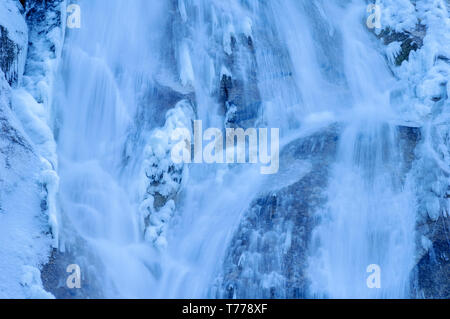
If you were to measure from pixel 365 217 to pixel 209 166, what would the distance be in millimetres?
2432

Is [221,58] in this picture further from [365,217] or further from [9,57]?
[365,217]

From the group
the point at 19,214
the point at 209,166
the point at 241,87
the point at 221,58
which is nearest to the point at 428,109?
the point at 241,87

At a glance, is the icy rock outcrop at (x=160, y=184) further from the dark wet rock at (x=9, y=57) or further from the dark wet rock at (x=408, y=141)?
the dark wet rock at (x=408, y=141)

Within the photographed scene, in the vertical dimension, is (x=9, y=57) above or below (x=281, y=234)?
above

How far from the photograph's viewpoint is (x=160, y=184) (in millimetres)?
7664

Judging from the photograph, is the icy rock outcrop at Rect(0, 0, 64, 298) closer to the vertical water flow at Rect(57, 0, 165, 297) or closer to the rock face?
the vertical water flow at Rect(57, 0, 165, 297)

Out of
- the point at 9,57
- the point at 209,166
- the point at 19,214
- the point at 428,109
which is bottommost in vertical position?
the point at 19,214

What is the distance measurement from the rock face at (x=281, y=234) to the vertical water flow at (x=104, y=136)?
3.95ft

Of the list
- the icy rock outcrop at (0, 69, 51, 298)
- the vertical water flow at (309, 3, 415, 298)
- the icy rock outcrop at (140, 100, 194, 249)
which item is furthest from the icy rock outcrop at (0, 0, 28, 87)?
the vertical water flow at (309, 3, 415, 298)

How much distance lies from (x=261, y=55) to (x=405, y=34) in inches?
A: 108

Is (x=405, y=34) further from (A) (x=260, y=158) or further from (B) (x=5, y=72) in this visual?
(B) (x=5, y=72)

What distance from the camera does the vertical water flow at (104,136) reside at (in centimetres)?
670

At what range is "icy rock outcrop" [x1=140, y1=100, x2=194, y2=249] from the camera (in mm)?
7383

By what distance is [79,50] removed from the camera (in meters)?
8.43
